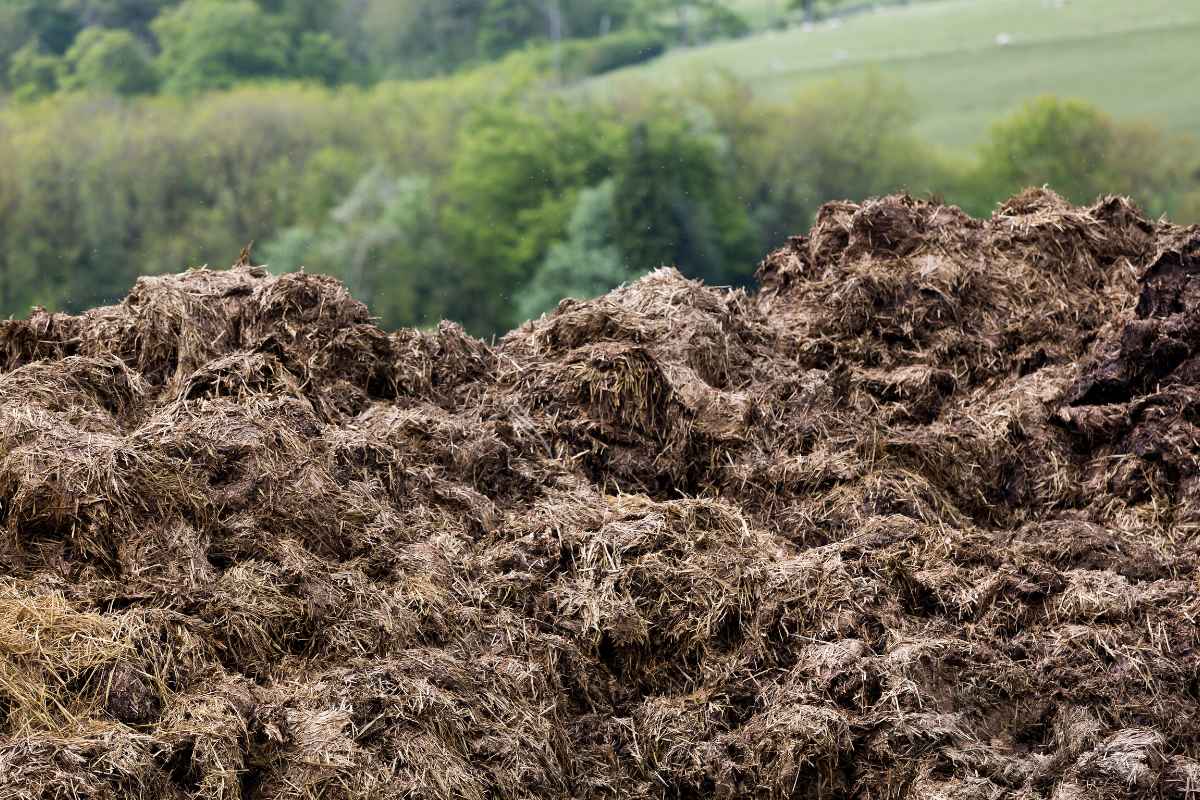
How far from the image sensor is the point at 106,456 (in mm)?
4828

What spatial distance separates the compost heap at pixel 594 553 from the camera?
4.37 meters

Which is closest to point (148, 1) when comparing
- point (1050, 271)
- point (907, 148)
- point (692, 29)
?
point (692, 29)

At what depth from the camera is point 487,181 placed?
173 feet

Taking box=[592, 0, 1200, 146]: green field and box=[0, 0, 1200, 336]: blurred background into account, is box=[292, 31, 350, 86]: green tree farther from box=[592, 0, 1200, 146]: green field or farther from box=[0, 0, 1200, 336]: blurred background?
box=[592, 0, 1200, 146]: green field

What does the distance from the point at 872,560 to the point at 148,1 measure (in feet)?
206

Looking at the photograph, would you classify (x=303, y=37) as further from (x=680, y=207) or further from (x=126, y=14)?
(x=680, y=207)

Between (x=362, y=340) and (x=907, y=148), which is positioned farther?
(x=907, y=148)

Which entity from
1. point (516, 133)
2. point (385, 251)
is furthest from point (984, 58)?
point (385, 251)

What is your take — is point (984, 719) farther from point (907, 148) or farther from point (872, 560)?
point (907, 148)

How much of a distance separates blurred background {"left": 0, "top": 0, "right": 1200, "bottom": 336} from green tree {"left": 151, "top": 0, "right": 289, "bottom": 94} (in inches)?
5.6

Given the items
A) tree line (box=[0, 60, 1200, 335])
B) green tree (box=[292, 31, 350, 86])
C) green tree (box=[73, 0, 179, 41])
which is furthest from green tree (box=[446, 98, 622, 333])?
green tree (box=[73, 0, 179, 41])

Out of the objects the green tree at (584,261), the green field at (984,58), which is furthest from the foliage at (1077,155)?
the green tree at (584,261)

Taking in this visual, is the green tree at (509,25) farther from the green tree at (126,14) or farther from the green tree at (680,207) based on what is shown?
the green tree at (126,14)

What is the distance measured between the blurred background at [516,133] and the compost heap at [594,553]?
Answer: 38021 millimetres
